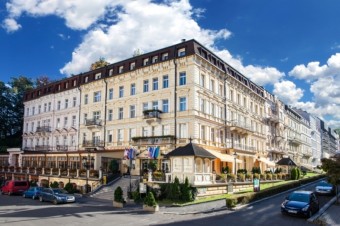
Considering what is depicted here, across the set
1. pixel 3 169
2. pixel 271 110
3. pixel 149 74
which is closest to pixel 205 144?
pixel 149 74

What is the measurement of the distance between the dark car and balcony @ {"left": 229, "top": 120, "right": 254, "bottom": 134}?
23.3 m

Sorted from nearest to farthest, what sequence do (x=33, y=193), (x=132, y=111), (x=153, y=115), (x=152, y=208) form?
(x=152, y=208) < (x=33, y=193) < (x=153, y=115) < (x=132, y=111)

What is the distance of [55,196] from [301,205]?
834 inches

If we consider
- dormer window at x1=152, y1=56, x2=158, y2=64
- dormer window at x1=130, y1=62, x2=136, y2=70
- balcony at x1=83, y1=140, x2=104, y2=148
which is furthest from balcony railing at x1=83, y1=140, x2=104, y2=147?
dormer window at x1=152, y1=56, x2=158, y2=64

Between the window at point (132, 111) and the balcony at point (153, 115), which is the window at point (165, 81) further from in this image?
the window at point (132, 111)

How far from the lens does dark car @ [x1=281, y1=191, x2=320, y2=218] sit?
65.1 ft

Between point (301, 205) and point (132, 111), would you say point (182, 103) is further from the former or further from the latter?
point (301, 205)

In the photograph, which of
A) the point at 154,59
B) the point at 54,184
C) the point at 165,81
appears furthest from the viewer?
the point at 154,59

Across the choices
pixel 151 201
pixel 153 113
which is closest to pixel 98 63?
pixel 153 113

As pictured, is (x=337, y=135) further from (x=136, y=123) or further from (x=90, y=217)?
(x=90, y=217)

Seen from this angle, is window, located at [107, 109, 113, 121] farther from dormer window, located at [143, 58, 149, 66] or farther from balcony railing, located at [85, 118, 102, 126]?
dormer window, located at [143, 58, 149, 66]

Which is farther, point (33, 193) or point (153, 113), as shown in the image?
point (153, 113)

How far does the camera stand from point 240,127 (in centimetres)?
4612

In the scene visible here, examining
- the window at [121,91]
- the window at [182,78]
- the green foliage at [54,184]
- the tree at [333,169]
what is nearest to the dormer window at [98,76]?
the window at [121,91]
